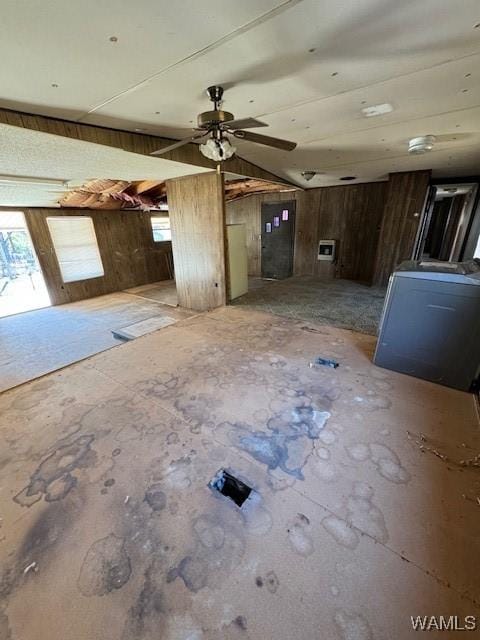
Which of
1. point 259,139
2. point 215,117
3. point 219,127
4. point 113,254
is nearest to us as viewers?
point 215,117

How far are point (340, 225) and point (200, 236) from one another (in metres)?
3.81

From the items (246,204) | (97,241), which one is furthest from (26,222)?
(246,204)

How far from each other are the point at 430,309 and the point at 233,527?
7.19 ft

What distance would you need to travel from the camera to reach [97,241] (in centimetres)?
748

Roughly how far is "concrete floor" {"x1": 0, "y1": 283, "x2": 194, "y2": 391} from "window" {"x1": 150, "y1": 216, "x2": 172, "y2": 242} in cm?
268

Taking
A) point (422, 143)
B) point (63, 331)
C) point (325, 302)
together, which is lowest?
point (63, 331)

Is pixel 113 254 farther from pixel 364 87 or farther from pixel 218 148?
pixel 364 87

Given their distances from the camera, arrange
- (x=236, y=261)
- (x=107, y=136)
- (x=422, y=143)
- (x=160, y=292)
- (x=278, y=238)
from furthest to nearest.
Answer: (x=160, y=292) < (x=278, y=238) < (x=236, y=261) < (x=422, y=143) < (x=107, y=136)

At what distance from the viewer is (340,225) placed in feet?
21.2

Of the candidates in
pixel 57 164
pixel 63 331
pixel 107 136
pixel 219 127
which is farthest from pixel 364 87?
pixel 63 331

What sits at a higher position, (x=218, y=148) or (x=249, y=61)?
(x=249, y=61)

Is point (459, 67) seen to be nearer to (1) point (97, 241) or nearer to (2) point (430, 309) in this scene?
(2) point (430, 309)

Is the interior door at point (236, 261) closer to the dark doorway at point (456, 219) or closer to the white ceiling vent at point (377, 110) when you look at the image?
the white ceiling vent at point (377, 110)

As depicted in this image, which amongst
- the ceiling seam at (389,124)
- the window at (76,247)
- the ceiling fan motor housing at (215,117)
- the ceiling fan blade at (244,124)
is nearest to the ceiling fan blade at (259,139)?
the ceiling fan blade at (244,124)
